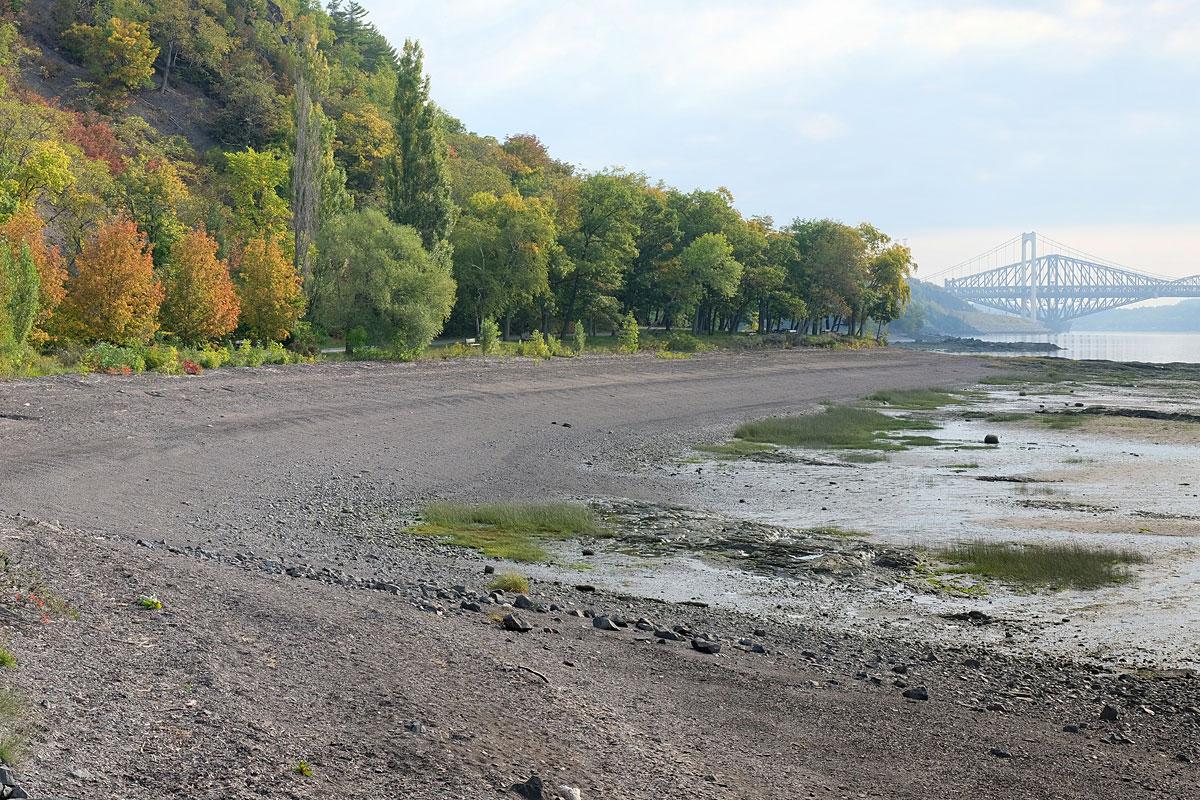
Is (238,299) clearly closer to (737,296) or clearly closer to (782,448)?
(782,448)

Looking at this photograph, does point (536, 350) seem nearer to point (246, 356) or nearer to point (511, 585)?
point (246, 356)

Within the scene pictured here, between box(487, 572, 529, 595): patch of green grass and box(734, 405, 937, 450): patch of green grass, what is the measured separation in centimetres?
1962

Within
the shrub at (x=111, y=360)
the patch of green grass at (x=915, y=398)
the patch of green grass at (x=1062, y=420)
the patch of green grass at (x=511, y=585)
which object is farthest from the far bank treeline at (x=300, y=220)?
the patch of green grass at (x=1062, y=420)

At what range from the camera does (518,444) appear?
28062mm

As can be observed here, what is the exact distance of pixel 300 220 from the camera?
161 ft

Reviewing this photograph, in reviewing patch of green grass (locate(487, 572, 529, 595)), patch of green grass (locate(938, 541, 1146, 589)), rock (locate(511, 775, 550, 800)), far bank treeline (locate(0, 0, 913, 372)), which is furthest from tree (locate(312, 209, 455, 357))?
rock (locate(511, 775, 550, 800))

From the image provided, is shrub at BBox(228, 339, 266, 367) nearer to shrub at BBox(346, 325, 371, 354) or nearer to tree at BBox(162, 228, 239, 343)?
tree at BBox(162, 228, 239, 343)

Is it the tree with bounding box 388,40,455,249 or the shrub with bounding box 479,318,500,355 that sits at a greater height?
the tree with bounding box 388,40,455,249

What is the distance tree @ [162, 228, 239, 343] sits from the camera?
39375 millimetres

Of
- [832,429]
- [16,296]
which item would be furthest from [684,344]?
[16,296]

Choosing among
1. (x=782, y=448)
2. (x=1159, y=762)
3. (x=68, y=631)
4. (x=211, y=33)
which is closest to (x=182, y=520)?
(x=68, y=631)

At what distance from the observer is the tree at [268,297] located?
44281mm

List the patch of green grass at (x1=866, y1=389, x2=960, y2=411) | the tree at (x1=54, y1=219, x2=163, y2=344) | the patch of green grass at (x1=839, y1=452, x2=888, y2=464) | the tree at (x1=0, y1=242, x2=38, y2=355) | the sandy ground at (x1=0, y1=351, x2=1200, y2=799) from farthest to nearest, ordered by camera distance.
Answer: the patch of green grass at (x1=866, y1=389, x2=960, y2=411)
the tree at (x1=54, y1=219, x2=163, y2=344)
the tree at (x1=0, y1=242, x2=38, y2=355)
the patch of green grass at (x1=839, y1=452, x2=888, y2=464)
the sandy ground at (x1=0, y1=351, x2=1200, y2=799)

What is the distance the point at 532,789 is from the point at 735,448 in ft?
79.1
